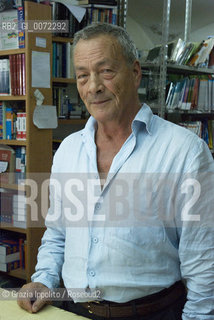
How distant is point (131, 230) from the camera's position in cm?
116

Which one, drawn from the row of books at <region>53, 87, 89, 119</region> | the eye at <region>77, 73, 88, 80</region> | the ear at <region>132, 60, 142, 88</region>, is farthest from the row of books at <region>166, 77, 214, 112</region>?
the eye at <region>77, 73, 88, 80</region>

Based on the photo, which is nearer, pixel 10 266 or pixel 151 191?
pixel 151 191

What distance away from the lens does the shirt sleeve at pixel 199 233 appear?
1104 millimetres

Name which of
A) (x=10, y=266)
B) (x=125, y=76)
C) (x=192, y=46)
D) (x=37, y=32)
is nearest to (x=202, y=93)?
(x=192, y=46)

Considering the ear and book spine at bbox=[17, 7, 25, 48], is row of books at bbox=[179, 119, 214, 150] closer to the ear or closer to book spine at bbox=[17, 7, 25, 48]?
book spine at bbox=[17, 7, 25, 48]

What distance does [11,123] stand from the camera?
2812 millimetres

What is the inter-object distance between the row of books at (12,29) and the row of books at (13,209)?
108cm

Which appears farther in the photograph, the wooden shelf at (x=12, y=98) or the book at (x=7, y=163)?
the book at (x=7, y=163)

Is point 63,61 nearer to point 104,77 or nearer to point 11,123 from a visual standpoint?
point 11,123

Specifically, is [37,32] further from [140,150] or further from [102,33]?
[140,150]

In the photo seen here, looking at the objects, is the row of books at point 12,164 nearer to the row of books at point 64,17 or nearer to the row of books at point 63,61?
the row of books at point 63,61

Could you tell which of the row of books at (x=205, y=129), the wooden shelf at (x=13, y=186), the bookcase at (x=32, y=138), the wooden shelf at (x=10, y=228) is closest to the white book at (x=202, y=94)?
the row of books at (x=205, y=129)

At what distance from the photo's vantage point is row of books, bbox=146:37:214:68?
3.28 meters

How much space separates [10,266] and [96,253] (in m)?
1.90
